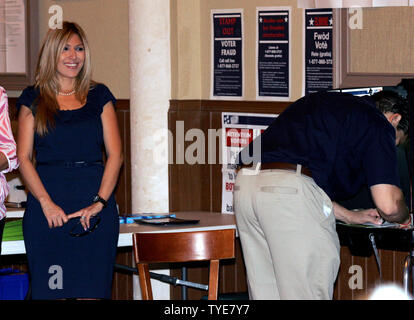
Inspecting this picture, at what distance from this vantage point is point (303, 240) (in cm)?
311

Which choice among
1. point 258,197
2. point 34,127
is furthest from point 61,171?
point 258,197

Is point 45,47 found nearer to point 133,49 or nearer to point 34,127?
point 34,127

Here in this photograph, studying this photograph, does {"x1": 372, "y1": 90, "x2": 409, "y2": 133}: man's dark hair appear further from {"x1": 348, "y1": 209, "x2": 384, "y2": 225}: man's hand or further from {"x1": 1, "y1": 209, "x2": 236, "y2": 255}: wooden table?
{"x1": 1, "y1": 209, "x2": 236, "y2": 255}: wooden table

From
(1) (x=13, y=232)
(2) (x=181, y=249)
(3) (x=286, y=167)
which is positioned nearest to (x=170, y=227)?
(1) (x=13, y=232)

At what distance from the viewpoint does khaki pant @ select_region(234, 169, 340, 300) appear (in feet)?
10.2

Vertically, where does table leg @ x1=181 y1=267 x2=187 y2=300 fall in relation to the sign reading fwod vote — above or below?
below

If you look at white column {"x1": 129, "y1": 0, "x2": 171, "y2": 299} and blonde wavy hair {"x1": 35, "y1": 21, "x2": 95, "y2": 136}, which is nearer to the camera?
blonde wavy hair {"x1": 35, "y1": 21, "x2": 95, "y2": 136}

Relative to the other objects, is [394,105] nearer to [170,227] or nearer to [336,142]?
[336,142]

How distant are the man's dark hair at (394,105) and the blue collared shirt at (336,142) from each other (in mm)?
386

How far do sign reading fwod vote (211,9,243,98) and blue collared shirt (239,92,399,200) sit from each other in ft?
5.03

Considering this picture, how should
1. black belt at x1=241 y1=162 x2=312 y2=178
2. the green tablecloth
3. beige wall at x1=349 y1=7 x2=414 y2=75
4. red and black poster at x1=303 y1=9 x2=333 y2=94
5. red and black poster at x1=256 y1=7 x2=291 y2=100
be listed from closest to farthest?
1. black belt at x1=241 y1=162 x2=312 y2=178
2. the green tablecloth
3. beige wall at x1=349 y1=7 x2=414 y2=75
4. red and black poster at x1=303 y1=9 x2=333 y2=94
5. red and black poster at x1=256 y1=7 x2=291 y2=100

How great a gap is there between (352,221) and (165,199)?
169cm

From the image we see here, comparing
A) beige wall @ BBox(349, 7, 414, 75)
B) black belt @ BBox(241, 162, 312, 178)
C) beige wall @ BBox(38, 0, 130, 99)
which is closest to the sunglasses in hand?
black belt @ BBox(241, 162, 312, 178)

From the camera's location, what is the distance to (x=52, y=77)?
388 centimetres
